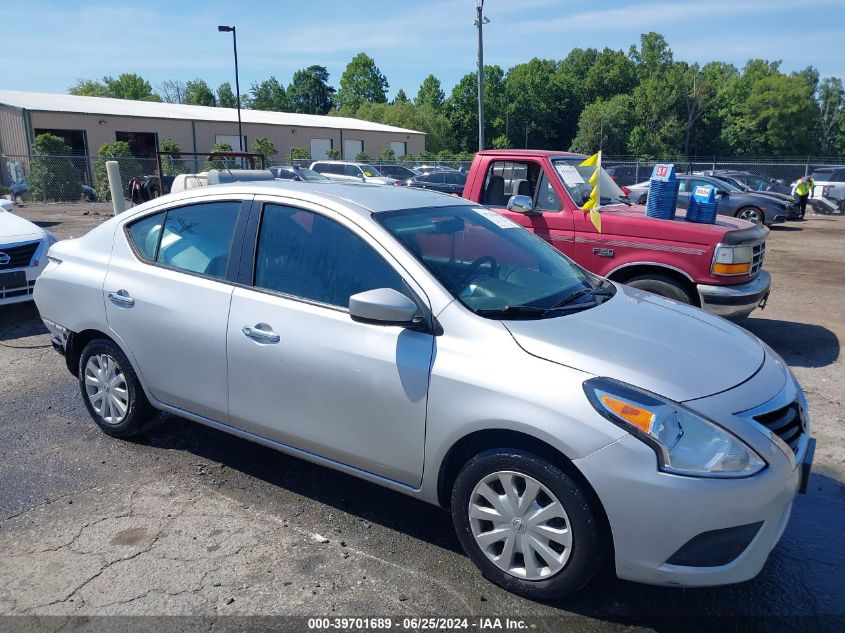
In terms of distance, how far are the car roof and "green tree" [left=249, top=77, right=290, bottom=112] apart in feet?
377

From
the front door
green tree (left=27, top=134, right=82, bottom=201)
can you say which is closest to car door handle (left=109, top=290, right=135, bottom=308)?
the front door

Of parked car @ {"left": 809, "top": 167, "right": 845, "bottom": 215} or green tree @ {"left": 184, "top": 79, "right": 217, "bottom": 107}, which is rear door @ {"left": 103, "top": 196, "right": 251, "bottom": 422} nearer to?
parked car @ {"left": 809, "top": 167, "right": 845, "bottom": 215}

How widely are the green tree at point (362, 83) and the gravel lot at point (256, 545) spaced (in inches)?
4273

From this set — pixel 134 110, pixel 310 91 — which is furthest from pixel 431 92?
pixel 134 110

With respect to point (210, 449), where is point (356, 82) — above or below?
above

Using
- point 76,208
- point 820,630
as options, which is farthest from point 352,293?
point 76,208

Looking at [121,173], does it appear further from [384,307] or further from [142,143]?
[384,307]

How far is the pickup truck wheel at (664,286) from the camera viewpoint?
627 centimetres

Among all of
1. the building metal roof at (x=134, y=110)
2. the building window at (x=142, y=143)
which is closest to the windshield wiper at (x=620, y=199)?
the building metal roof at (x=134, y=110)

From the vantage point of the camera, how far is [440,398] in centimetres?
295

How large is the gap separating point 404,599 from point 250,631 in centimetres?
66

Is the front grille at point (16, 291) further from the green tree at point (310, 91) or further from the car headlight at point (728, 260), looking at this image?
the green tree at point (310, 91)

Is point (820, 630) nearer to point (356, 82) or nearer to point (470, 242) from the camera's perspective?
point (470, 242)

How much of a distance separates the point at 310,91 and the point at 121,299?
391 ft
